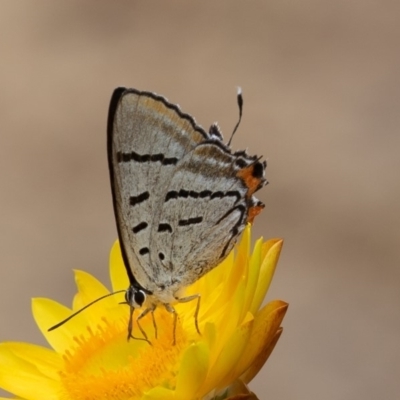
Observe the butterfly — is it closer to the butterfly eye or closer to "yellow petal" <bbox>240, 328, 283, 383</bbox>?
the butterfly eye

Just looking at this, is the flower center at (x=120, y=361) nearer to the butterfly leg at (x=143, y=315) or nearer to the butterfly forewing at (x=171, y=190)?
the butterfly leg at (x=143, y=315)

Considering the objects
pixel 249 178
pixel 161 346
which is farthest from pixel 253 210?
pixel 161 346

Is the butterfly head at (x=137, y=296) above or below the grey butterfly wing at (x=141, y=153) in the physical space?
below

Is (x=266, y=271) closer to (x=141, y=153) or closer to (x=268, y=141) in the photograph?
(x=141, y=153)

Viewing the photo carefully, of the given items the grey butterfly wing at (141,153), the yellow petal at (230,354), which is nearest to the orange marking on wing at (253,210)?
the grey butterfly wing at (141,153)

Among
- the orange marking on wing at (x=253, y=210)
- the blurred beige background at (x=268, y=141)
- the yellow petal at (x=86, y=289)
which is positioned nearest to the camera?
the orange marking on wing at (x=253, y=210)

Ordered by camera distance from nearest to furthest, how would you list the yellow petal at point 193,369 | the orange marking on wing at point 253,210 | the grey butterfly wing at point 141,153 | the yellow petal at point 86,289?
the yellow petal at point 193,369 → the grey butterfly wing at point 141,153 → the orange marking on wing at point 253,210 → the yellow petal at point 86,289

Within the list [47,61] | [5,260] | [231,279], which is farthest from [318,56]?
[231,279]
